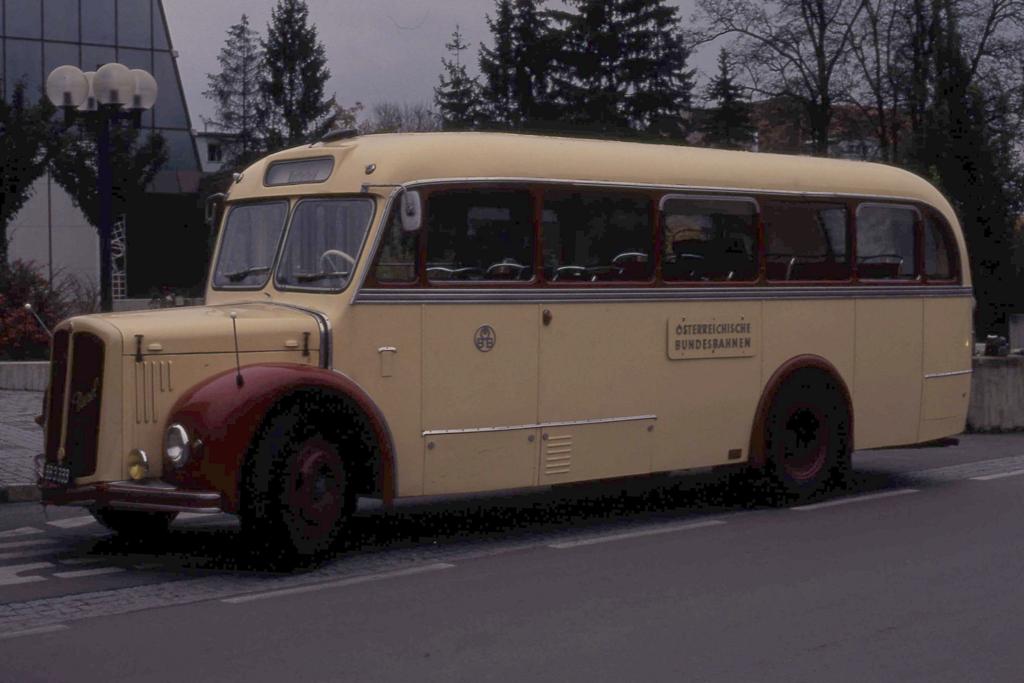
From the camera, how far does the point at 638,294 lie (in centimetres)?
1180

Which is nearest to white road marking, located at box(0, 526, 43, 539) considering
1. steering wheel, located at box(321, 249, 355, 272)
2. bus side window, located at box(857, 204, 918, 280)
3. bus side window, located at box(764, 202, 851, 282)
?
steering wheel, located at box(321, 249, 355, 272)

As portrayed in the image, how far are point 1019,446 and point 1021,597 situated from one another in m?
9.25

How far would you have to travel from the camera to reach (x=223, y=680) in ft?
22.8

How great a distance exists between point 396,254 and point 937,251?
19.6 ft

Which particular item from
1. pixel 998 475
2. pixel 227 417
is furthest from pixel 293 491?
pixel 998 475

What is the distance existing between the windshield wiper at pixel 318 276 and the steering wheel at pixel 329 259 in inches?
0.9

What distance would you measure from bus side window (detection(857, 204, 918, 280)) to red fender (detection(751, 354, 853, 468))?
0.92 meters

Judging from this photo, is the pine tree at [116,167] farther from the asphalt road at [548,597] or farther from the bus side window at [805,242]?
the asphalt road at [548,597]

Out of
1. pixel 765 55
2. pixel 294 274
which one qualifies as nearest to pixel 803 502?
pixel 294 274

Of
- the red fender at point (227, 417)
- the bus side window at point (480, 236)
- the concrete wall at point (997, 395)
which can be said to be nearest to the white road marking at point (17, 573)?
the red fender at point (227, 417)

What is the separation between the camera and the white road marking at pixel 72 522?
38.8ft

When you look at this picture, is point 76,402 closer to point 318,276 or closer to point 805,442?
point 318,276

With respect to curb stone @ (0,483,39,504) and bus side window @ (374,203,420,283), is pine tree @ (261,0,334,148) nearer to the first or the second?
curb stone @ (0,483,39,504)

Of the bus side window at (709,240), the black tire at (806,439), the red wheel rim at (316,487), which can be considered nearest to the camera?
the red wheel rim at (316,487)
